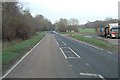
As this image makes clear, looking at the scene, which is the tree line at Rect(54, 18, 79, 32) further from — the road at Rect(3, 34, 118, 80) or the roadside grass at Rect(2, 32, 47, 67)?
the road at Rect(3, 34, 118, 80)

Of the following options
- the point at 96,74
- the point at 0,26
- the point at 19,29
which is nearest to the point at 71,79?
the point at 96,74

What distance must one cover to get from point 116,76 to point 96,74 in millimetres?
903

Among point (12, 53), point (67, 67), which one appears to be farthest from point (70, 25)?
point (67, 67)

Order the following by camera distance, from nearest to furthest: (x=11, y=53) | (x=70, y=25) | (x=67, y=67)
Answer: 1. (x=67, y=67)
2. (x=11, y=53)
3. (x=70, y=25)

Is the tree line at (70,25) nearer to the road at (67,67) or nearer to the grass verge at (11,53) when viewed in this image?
the grass verge at (11,53)

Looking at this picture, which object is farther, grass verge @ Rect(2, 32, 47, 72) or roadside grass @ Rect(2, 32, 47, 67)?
roadside grass @ Rect(2, 32, 47, 67)

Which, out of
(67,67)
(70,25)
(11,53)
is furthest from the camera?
(70,25)

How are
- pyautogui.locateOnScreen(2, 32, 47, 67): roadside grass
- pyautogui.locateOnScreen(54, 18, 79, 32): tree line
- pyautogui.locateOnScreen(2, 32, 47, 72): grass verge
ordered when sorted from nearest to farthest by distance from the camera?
1. pyautogui.locateOnScreen(2, 32, 47, 72): grass verge
2. pyautogui.locateOnScreen(2, 32, 47, 67): roadside grass
3. pyautogui.locateOnScreen(54, 18, 79, 32): tree line

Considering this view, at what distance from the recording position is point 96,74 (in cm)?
764

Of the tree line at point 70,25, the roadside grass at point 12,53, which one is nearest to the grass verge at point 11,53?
the roadside grass at point 12,53

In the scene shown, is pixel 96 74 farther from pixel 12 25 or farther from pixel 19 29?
pixel 19 29

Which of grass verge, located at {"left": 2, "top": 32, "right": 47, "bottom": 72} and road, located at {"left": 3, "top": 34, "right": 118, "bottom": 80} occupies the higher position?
grass verge, located at {"left": 2, "top": 32, "right": 47, "bottom": 72}

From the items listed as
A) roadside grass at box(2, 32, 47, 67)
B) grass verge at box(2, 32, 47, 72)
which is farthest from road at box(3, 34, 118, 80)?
roadside grass at box(2, 32, 47, 67)

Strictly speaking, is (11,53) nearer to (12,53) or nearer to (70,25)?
(12,53)
